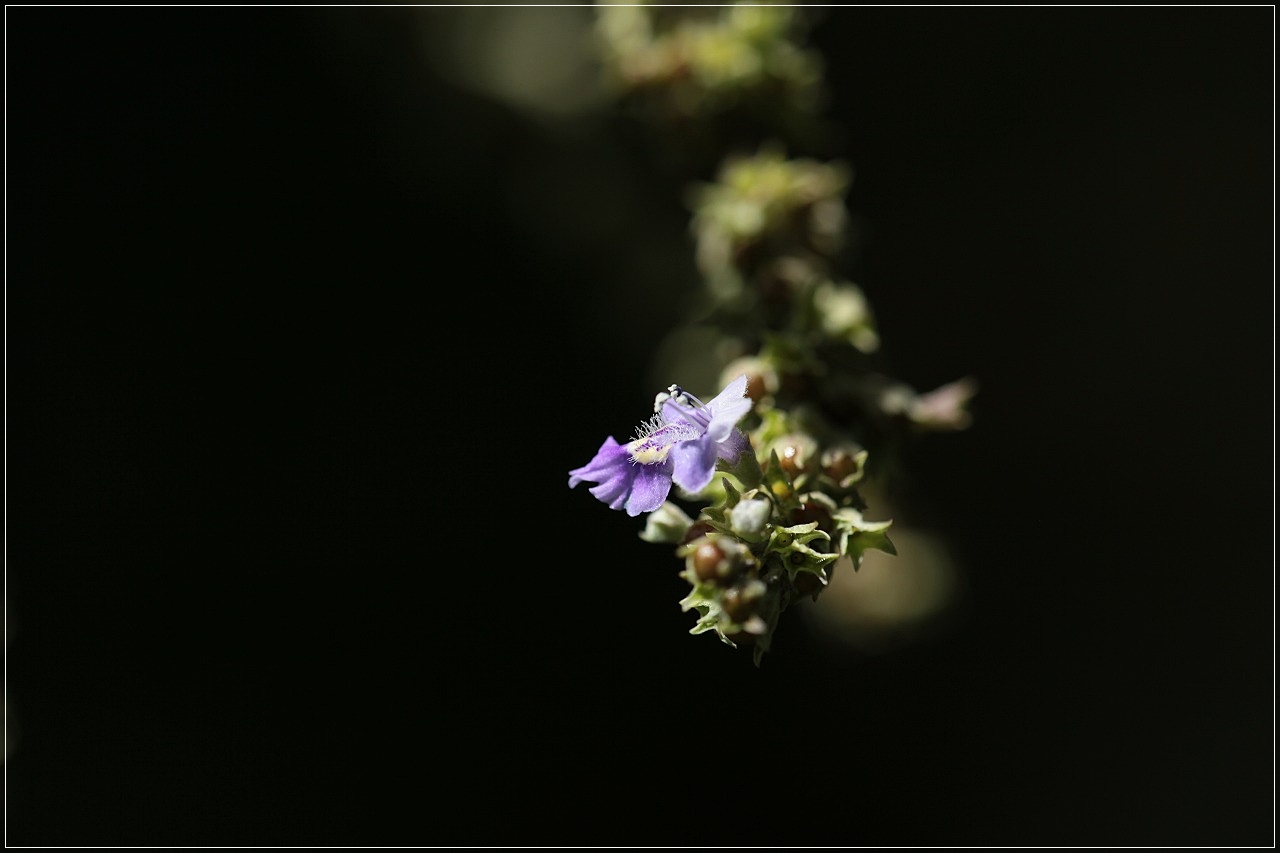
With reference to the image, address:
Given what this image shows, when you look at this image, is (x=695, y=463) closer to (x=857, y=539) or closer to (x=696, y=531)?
(x=696, y=531)

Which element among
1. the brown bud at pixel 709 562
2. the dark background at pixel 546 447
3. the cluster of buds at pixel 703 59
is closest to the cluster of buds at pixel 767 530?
the brown bud at pixel 709 562

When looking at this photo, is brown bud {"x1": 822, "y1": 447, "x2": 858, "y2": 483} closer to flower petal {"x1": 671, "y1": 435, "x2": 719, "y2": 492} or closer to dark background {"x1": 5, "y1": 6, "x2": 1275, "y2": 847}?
flower petal {"x1": 671, "y1": 435, "x2": 719, "y2": 492}

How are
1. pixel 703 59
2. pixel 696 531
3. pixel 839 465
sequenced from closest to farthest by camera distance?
pixel 696 531, pixel 839 465, pixel 703 59

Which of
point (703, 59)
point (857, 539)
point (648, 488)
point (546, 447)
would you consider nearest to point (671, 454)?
point (648, 488)

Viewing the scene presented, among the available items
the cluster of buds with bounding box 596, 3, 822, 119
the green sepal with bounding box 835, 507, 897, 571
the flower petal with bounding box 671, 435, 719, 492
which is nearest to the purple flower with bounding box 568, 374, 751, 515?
the flower petal with bounding box 671, 435, 719, 492

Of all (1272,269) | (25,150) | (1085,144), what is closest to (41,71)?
(25,150)
